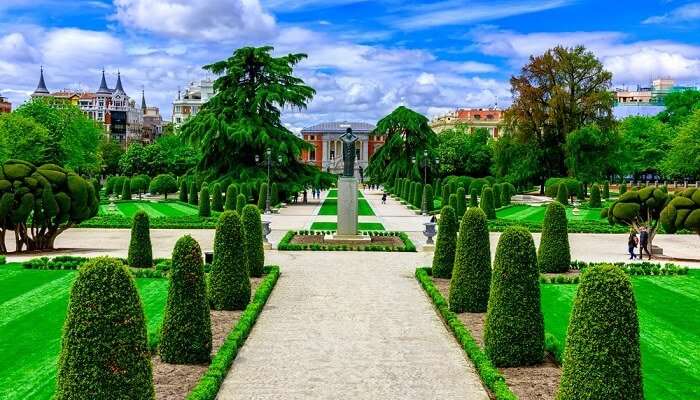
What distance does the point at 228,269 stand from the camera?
50.6 feet

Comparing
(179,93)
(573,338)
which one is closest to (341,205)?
(573,338)

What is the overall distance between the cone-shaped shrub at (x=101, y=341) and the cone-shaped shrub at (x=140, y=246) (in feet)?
45.3

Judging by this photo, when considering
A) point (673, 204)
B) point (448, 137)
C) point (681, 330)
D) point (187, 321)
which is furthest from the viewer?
point (448, 137)

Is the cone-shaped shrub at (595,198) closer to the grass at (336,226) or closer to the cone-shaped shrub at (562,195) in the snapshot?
the cone-shaped shrub at (562,195)

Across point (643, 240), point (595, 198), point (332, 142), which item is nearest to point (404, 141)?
point (595, 198)

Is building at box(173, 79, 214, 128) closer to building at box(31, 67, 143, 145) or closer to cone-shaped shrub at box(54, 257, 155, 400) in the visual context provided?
building at box(31, 67, 143, 145)

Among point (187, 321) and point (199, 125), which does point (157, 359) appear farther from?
point (199, 125)

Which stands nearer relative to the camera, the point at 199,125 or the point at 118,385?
the point at 118,385

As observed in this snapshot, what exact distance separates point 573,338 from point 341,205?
67.3 feet

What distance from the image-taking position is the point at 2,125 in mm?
60406

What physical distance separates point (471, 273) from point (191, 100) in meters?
169

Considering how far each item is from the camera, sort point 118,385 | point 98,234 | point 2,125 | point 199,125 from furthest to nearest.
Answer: point 2,125
point 199,125
point 98,234
point 118,385

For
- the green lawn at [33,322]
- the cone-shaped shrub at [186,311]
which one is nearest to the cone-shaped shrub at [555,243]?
the green lawn at [33,322]

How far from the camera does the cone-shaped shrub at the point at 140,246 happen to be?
21.2m
